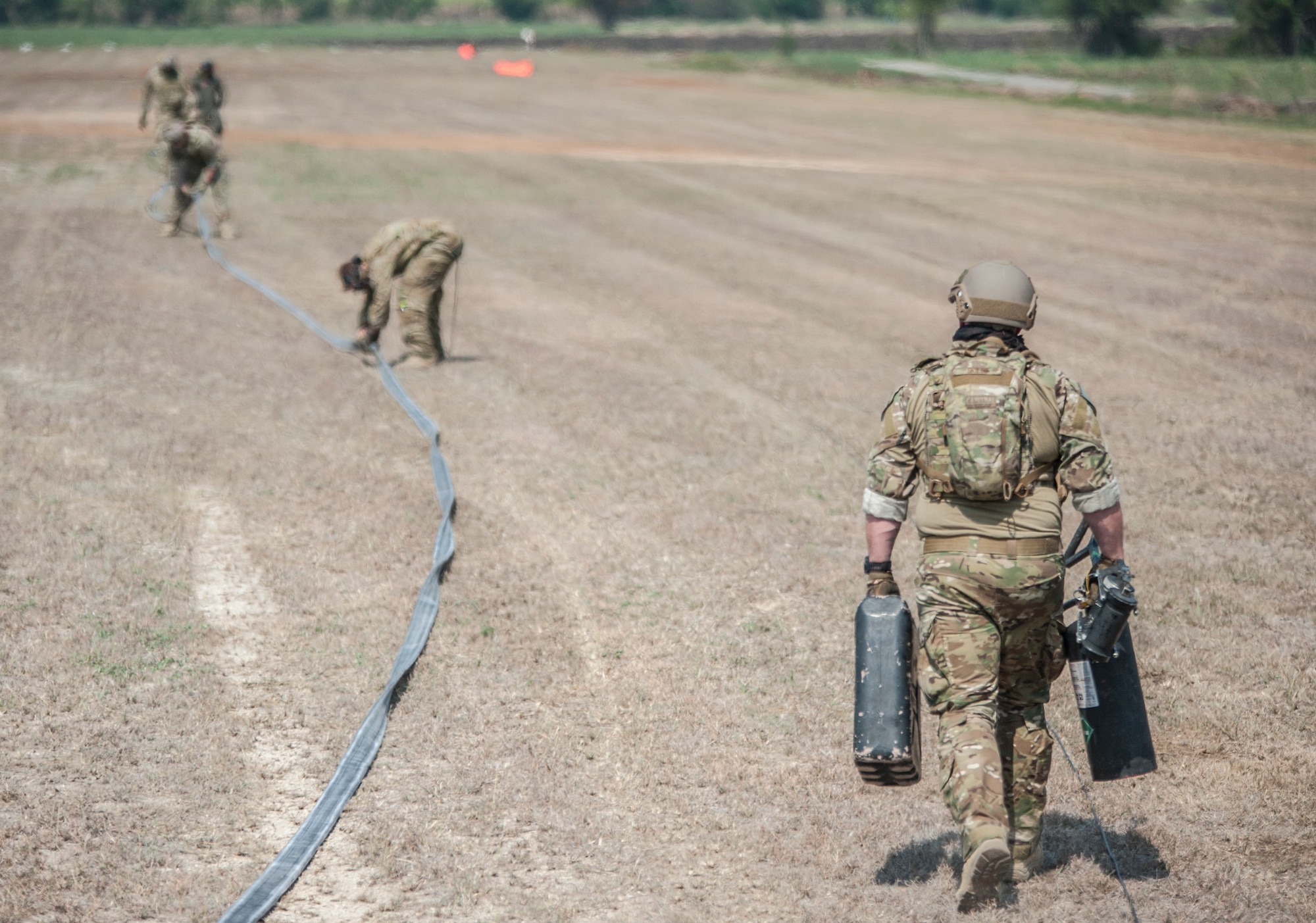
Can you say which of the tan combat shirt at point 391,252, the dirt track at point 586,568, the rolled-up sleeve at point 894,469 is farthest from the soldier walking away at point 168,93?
the rolled-up sleeve at point 894,469

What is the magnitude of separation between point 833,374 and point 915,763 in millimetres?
9306

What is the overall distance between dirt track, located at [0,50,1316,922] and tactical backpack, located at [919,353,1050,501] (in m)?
1.72

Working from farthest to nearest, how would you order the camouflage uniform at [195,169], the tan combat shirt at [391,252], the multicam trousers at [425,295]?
the camouflage uniform at [195,169]
the multicam trousers at [425,295]
the tan combat shirt at [391,252]

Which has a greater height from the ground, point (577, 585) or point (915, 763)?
point (915, 763)

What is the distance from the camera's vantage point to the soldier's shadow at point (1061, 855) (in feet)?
17.5

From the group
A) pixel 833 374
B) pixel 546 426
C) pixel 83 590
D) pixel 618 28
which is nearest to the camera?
pixel 83 590

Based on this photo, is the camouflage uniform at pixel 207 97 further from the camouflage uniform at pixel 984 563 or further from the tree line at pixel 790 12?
the tree line at pixel 790 12

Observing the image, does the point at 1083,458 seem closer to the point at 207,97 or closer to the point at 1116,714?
the point at 1116,714

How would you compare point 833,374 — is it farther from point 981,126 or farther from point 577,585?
point 981,126

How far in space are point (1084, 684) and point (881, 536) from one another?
1.01m

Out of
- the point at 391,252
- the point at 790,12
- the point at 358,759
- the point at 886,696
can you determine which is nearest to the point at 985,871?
the point at 886,696

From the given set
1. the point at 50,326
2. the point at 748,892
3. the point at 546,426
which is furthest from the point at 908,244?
the point at 748,892

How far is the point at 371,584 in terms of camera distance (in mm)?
8297

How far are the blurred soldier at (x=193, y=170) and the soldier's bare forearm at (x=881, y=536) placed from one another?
1768cm
